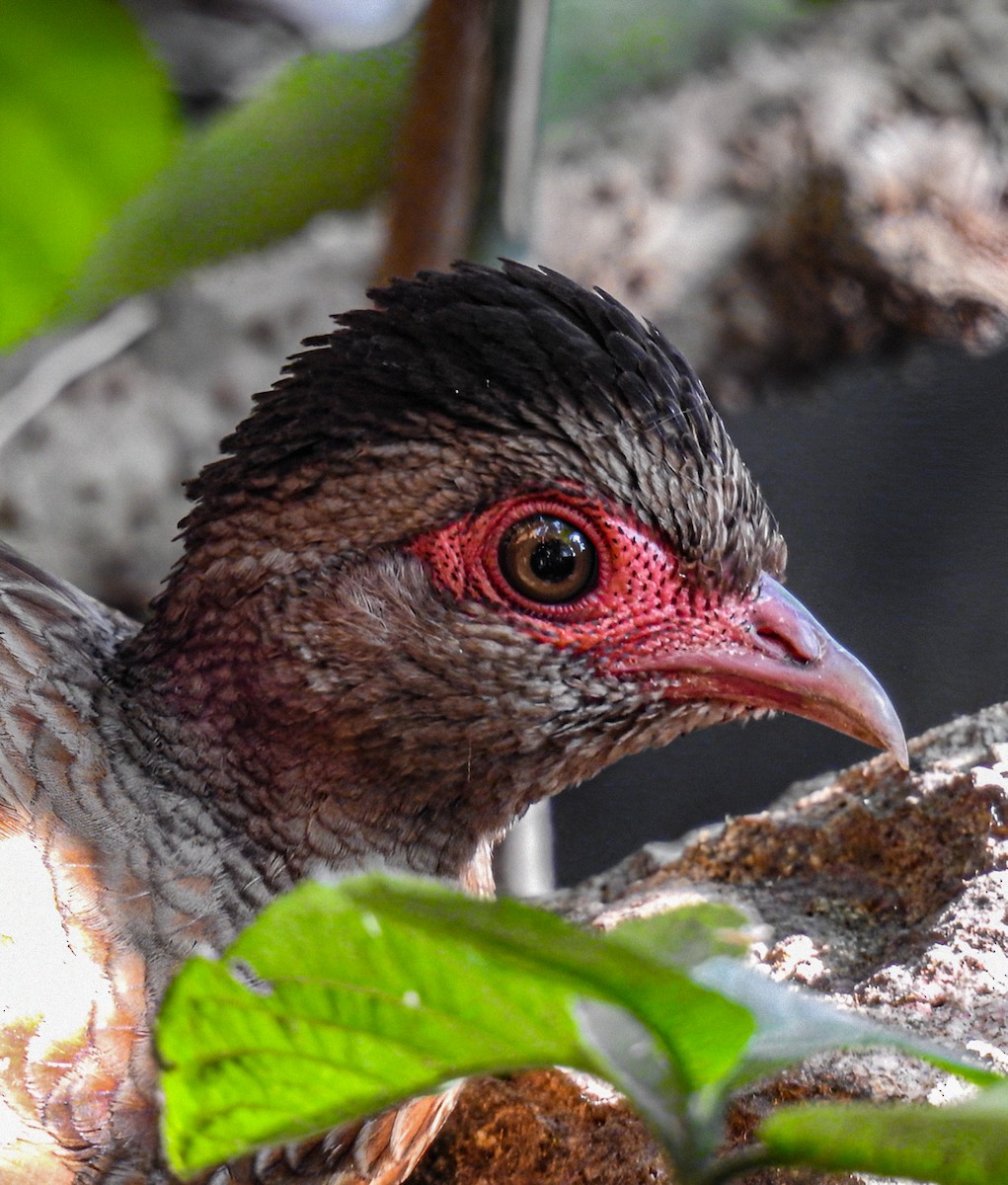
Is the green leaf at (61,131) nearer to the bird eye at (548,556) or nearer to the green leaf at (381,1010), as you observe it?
the bird eye at (548,556)

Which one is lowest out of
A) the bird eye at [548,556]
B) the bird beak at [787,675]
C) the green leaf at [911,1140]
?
the green leaf at [911,1140]

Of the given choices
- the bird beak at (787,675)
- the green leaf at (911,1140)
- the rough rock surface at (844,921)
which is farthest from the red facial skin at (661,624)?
the green leaf at (911,1140)

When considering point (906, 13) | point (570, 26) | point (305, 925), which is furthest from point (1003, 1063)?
point (570, 26)

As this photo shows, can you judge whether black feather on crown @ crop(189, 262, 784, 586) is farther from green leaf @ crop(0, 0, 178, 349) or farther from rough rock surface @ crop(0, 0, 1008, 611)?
rough rock surface @ crop(0, 0, 1008, 611)

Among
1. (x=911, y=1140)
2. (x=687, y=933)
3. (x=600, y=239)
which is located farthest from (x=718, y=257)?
(x=911, y=1140)

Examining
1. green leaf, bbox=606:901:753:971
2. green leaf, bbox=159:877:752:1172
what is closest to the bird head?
green leaf, bbox=606:901:753:971

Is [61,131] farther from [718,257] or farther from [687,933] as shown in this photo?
[718,257]
